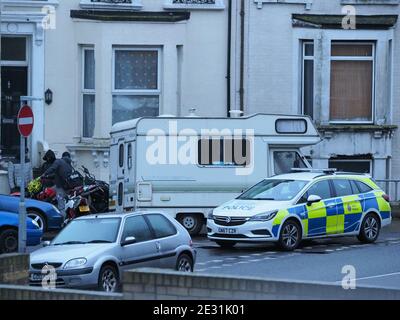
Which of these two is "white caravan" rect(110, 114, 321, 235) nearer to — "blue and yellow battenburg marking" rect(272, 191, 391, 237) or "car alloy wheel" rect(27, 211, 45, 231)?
"car alloy wheel" rect(27, 211, 45, 231)

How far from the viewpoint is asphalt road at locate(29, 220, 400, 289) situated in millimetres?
18406

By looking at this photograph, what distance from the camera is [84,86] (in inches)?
1177

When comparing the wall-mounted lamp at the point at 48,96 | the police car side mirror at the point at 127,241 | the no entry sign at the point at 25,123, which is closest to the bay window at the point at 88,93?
the wall-mounted lamp at the point at 48,96

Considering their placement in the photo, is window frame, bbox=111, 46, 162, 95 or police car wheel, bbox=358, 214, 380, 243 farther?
window frame, bbox=111, 46, 162, 95

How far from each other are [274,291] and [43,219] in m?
14.6

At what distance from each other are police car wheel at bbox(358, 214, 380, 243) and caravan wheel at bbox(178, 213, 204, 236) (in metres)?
3.78

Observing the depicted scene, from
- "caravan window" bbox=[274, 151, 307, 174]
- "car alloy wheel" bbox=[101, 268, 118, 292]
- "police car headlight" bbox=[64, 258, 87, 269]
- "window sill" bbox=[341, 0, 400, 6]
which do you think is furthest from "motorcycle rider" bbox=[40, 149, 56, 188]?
"police car headlight" bbox=[64, 258, 87, 269]

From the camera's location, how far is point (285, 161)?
26.2 meters

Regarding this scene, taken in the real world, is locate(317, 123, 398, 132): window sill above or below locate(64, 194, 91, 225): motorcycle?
above

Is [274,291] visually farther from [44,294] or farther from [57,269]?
[57,269]

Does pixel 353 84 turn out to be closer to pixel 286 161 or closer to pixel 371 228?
pixel 286 161
